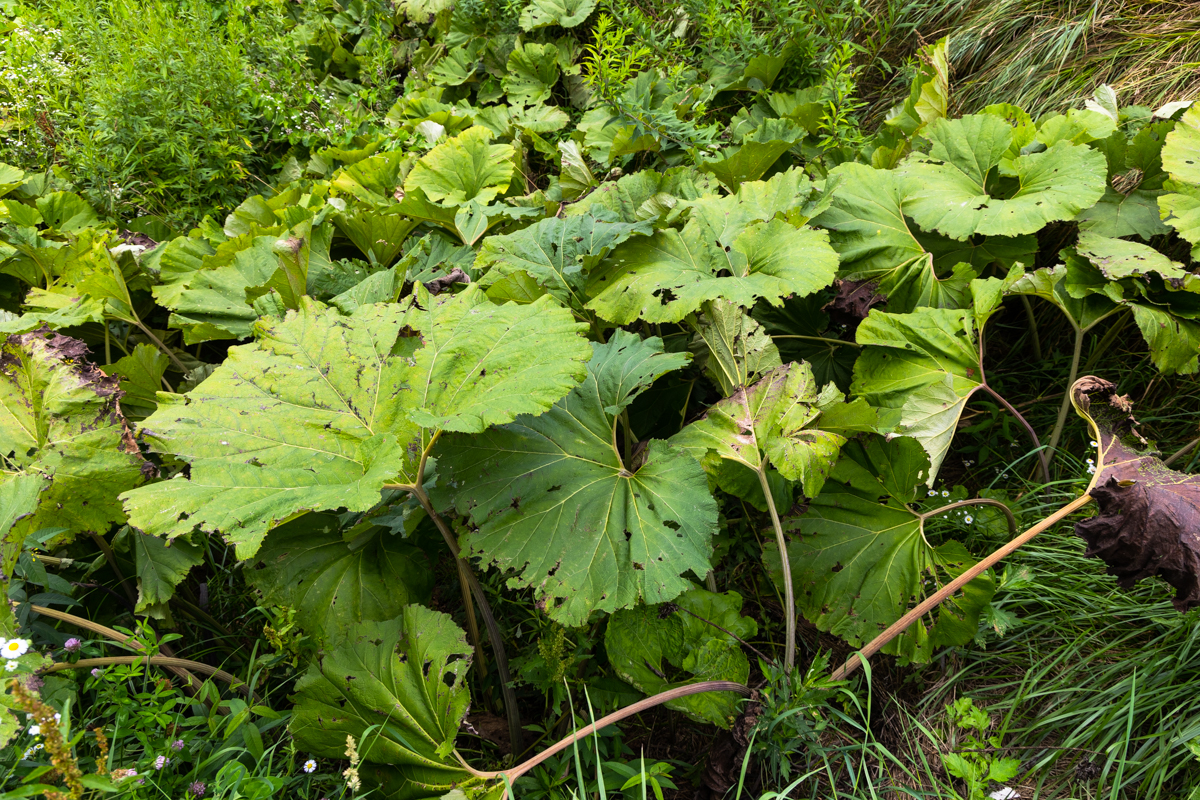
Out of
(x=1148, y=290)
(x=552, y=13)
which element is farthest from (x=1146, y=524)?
(x=552, y=13)

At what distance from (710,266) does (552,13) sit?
2547 mm

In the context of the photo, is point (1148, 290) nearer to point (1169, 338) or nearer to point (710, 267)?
point (1169, 338)

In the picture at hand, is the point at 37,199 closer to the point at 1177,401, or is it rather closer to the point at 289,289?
the point at 289,289

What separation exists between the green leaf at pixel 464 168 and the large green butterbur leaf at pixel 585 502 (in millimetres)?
1589

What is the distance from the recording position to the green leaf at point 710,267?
6.64ft

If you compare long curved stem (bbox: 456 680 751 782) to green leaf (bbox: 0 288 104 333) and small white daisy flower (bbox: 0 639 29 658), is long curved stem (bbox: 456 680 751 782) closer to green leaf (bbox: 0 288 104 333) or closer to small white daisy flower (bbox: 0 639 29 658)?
small white daisy flower (bbox: 0 639 29 658)

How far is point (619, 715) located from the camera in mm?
1561

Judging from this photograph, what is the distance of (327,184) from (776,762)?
2931 mm

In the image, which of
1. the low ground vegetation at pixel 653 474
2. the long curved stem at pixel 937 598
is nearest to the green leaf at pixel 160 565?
the low ground vegetation at pixel 653 474

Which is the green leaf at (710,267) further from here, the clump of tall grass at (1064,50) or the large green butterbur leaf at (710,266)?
the clump of tall grass at (1064,50)

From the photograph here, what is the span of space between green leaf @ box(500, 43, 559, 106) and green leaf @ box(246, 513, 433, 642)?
273cm

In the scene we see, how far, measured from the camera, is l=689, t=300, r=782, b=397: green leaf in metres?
2.00

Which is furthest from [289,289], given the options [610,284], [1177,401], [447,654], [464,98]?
[1177,401]

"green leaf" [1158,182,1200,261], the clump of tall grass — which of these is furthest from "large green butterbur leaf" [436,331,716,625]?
the clump of tall grass
